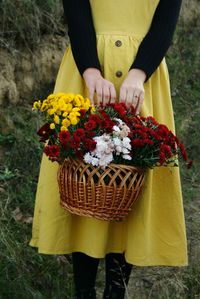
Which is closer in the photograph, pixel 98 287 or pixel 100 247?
pixel 100 247

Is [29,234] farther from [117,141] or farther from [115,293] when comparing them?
[117,141]

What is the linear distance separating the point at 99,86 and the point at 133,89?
0.13 m

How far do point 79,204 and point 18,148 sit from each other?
68.8 inches

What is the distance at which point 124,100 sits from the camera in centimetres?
214

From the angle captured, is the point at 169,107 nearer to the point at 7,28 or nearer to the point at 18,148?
the point at 18,148

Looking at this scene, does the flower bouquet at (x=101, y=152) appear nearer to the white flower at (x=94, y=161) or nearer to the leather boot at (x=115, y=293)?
the white flower at (x=94, y=161)

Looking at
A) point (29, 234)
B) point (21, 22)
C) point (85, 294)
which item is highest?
point (21, 22)

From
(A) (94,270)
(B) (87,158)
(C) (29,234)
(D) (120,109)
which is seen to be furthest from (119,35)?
(C) (29,234)

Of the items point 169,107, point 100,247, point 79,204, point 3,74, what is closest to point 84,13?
point 169,107

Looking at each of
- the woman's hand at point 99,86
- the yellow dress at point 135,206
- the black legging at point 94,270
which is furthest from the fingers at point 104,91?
the black legging at point 94,270

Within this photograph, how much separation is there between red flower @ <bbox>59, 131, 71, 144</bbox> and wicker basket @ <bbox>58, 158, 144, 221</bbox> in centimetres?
9

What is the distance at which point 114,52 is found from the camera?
222cm

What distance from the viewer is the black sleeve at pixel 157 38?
2.16 metres

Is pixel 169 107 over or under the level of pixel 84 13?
under
